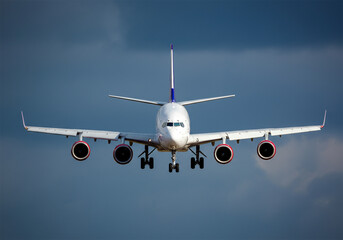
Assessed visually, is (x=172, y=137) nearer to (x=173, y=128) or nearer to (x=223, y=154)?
(x=173, y=128)

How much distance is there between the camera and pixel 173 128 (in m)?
85.8

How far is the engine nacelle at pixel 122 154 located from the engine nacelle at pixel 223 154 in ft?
33.1

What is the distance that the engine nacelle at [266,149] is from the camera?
9088 cm

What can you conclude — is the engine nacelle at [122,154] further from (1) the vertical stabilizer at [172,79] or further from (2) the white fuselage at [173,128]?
(1) the vertical stabilizer at [172,79]

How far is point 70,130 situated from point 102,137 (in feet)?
12.4

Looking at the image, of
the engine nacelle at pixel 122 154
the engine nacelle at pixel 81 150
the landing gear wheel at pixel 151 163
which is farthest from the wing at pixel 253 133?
the engine nacelle at pixel 81 150

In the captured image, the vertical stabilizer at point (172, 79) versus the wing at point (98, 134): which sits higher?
the vertical stabilizer at point (172, 79)

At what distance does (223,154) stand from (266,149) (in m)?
5.05

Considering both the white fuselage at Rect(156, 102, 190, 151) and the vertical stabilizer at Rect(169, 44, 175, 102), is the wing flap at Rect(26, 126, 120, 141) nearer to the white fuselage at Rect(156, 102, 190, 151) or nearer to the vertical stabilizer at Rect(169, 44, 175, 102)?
the white fuselage at Rect(156, 102, 190, 151)

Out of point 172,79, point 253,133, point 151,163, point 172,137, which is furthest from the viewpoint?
point 172,79

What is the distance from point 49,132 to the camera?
92.4 m

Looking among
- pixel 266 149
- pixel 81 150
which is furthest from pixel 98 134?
pixel 266 149

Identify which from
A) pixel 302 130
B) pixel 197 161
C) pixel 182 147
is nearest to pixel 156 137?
pixel 182 147

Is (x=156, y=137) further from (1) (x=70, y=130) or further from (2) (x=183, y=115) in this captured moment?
(1) (x=70, y=130)
